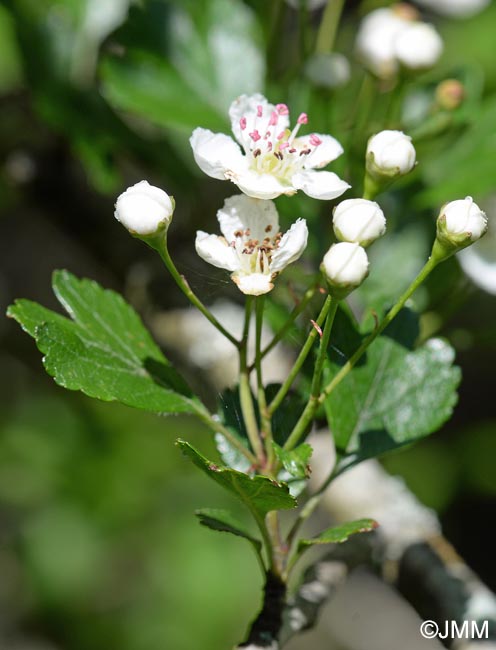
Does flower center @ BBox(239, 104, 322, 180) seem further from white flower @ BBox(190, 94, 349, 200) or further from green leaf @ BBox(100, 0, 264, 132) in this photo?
green leaf @ BBox(100, 0, 264, 132)

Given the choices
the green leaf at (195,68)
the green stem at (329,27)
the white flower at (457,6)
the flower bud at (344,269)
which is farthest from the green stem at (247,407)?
the white flower at (457,6)

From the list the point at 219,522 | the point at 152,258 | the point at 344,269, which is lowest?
the point at 152,258

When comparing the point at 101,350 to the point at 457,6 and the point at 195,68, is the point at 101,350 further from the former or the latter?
the point at 457,6

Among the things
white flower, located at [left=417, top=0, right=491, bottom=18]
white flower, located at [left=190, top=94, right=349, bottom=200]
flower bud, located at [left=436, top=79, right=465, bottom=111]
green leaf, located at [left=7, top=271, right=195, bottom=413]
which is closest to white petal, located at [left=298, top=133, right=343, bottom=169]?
white flower, located at [left=190, top=94, right=349, bottom=200]

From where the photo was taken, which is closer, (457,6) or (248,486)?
(248,486)

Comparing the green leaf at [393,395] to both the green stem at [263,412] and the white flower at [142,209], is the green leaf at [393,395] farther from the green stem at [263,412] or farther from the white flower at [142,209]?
the white flower at [142,209]

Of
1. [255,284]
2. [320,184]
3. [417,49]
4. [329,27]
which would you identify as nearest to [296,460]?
[255,284]

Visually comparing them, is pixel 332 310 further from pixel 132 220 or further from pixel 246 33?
pixel 246 33
